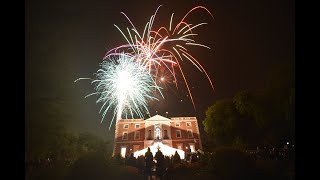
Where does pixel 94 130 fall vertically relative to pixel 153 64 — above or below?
below

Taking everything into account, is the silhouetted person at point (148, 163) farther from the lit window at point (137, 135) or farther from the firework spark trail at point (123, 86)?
the firework spark trail at point (123, 86)

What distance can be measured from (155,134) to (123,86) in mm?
1037

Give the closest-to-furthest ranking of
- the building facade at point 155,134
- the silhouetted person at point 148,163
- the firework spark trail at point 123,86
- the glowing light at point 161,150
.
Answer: the silhouetted person at point 148,163 < the glowing light at point 161,150 < the building facade at point 155,134 < the firework spark trail at point 123,86

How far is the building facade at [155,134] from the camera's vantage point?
6.02 metres

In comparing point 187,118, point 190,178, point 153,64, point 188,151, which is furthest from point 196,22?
point 190,178

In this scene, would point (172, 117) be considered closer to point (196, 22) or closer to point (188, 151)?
point (188, 151)

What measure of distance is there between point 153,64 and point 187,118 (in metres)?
1.15

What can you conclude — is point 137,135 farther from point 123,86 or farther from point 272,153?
point 272,153

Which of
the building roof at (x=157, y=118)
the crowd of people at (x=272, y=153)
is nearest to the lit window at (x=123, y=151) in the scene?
the building roof at (x=157, y=118)

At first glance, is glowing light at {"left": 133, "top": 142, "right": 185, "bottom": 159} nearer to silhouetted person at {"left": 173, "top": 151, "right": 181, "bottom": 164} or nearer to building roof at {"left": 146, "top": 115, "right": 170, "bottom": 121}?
silhouetted person at {"left": 173, "top": 151, "right": 181, "bottom": 164}

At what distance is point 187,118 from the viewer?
20.2ft

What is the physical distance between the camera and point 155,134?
6.12m

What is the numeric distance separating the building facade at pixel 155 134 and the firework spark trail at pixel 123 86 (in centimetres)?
19

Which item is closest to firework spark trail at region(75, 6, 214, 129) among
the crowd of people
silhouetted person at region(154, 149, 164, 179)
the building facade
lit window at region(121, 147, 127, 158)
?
the building facade
